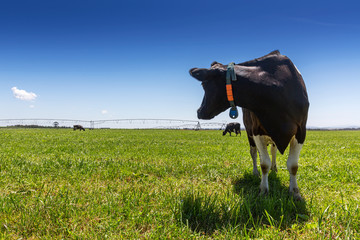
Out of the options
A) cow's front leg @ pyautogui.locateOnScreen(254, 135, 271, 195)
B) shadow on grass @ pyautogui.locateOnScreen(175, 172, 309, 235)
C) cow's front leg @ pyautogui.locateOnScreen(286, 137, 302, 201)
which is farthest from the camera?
cow's front leg @ pyautogui.locateOnScreen(254, 135, 271, 195)

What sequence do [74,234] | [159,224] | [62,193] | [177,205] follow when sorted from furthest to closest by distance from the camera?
1. [62,193]
2. [177,205]
3. [159,224]
4. [74,234]

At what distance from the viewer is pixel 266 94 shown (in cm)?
325

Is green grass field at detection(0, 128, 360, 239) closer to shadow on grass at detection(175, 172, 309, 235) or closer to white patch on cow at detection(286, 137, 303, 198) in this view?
shadow on grass at detection(175, 172, 309, 235)

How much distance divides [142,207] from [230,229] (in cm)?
126

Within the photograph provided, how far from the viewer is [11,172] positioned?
4746 mm

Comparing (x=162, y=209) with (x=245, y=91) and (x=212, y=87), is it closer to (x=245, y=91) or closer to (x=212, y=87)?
(x=212, y=87)

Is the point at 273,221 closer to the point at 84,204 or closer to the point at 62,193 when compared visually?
the point at 84,204

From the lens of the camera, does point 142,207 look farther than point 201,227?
Yes

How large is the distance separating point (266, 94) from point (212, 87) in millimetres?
807

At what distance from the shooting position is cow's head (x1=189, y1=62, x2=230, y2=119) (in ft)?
10.4

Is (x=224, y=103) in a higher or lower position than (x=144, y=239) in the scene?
higher

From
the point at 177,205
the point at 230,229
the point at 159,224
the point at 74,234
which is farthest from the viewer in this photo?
the point at 177,205

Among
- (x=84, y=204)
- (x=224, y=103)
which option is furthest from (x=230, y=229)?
(x=84, y=204)

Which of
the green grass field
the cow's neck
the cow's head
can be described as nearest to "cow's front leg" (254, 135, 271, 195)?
the green grass field
